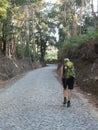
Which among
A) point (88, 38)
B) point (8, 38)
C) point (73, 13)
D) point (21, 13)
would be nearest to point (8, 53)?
point (8, 38)

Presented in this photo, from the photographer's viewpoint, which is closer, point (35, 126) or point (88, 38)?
point (35, 126)

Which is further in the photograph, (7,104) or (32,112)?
(7,104)

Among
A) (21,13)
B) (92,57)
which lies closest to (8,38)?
(21,13)

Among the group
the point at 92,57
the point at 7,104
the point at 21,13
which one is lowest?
the point at 7,104

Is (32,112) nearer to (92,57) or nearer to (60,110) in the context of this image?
(60,110)

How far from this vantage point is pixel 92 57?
18.8 metres

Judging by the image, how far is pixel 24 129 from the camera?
309 inches

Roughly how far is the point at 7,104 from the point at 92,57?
323 inches

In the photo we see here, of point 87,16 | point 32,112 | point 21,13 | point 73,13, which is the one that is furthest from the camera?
point 87,16

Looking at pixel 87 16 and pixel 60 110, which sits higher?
pixel 87 16

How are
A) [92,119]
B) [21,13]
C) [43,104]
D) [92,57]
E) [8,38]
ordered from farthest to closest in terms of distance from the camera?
[21,13] → [8,38] → [92,57] → [43,104] → [92,119]

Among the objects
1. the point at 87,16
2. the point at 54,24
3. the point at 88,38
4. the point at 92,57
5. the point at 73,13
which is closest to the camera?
the point at 92,57

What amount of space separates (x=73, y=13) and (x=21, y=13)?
10749mm

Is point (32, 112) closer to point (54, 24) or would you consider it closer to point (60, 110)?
point (60, 110)
